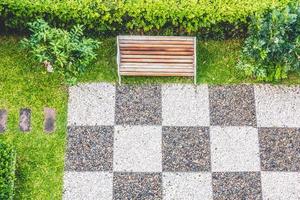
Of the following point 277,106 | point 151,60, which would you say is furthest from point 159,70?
point 277,106

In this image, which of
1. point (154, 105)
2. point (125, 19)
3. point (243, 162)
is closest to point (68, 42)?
point (125, 19)

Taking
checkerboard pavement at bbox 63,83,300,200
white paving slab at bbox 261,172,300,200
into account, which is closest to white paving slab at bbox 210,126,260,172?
checkerboard pavement at bbox 63,83,300,200

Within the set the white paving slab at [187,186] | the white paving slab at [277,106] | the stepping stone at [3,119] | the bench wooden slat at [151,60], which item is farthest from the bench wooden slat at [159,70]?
the stepping stone at [3,119]

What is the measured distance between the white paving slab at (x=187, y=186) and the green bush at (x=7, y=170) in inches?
79.7

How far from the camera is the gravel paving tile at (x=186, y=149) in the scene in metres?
8.12

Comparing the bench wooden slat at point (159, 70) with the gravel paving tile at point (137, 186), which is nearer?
the gravel paving tile at point (137, 186)

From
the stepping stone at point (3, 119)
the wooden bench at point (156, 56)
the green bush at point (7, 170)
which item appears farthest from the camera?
the wooden bench at point (156, 56)

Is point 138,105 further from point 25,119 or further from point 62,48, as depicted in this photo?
point 25,119

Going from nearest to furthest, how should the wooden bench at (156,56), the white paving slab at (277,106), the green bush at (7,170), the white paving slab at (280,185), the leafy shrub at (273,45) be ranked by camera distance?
the green bush at (7,170) → the leafy shrub at (273,45) → the white paving slab at (280,185) → the wooden bench at (156,56) → the white paving slab at (277,106)

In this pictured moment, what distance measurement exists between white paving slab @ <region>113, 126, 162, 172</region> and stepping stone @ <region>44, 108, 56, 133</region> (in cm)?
89

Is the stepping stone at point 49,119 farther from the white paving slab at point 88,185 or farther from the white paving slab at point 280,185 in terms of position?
the white paving slab at point 280,185

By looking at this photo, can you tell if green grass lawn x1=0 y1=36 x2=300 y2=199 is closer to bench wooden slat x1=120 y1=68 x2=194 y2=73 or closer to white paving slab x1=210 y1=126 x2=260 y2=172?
bench wooden slat x1=120 y1=68 x2=194 y2=73

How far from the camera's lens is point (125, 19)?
26.9 feet

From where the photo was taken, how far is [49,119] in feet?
27.1
